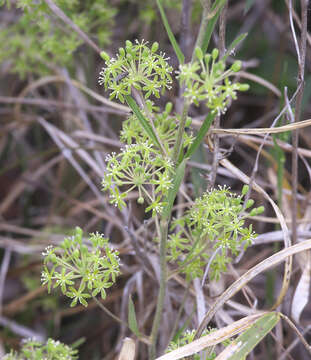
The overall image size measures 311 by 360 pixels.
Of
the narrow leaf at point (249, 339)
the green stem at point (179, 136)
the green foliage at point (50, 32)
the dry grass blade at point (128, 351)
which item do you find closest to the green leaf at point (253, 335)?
the narrow leaf at point (249, 339)

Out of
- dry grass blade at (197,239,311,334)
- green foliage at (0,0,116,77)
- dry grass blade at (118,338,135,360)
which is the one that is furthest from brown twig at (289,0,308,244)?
green foliage at (0,0,116,77)

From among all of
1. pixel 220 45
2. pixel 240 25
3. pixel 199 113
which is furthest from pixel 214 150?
pixel 240 25

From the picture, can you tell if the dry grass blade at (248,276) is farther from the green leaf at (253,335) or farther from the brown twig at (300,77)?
the brown twig at (300,77)

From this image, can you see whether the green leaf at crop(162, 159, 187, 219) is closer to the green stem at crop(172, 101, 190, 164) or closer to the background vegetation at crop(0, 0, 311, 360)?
the green stem at crop(172, 101, 190, 164)

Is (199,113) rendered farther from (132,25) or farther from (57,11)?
(57,11)

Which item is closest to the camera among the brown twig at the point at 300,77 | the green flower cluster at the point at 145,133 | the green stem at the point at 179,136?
the green stem at the point at 179,136

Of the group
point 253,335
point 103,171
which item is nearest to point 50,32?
point 103,171
